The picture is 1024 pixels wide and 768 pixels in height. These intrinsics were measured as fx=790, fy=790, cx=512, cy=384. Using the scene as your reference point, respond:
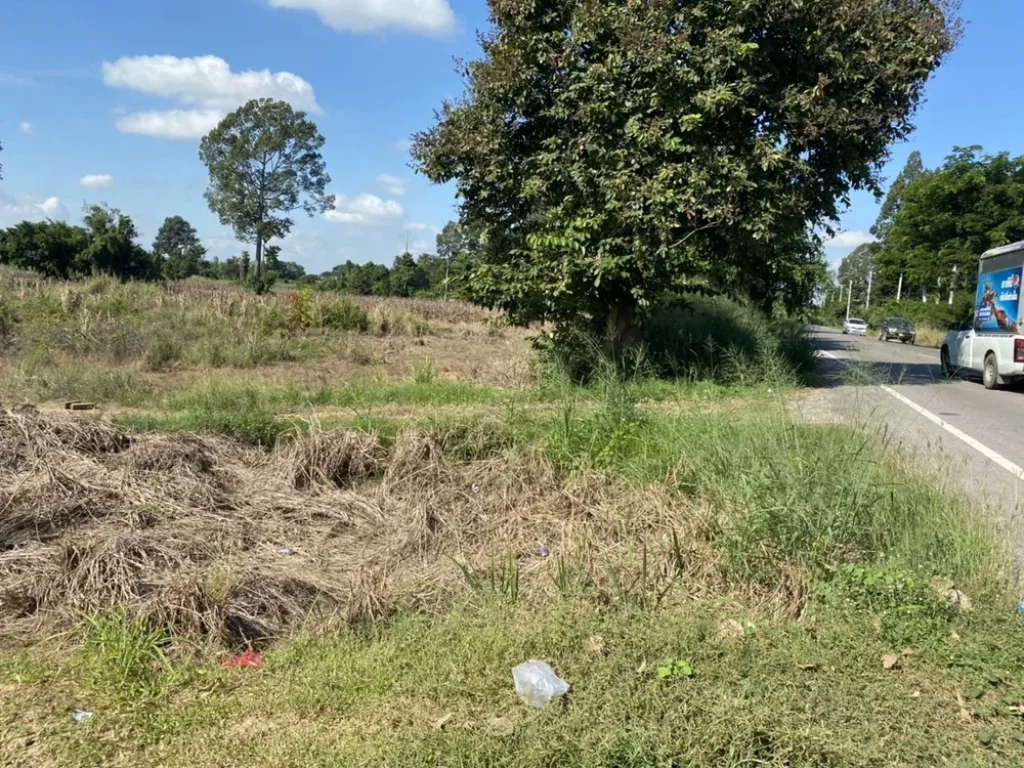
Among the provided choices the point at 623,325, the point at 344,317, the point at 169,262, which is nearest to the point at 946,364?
the point at 623,325

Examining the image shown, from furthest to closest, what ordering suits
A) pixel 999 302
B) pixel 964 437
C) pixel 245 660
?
pixel 999 302 → pixel 964 437 → pixel 245 660

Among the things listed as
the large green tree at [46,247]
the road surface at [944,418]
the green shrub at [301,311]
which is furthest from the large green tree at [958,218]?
the large green tree at [46,247]

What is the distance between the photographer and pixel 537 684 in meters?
3.53

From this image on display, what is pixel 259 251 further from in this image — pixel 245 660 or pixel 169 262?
pixel 245 660

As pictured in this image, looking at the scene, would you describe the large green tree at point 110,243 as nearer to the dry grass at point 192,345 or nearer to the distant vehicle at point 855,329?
the dry grass at point 192,345

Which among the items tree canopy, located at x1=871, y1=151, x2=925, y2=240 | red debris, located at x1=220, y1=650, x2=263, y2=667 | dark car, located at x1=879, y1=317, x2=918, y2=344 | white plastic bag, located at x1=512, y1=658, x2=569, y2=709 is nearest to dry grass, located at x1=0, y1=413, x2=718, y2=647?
red debris, located at x1=220, y1=650, x2=263, y2=667

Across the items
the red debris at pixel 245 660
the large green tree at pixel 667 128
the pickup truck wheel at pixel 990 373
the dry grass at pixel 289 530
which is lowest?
the red debris at pixel 245 660

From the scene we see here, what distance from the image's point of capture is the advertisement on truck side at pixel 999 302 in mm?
15359

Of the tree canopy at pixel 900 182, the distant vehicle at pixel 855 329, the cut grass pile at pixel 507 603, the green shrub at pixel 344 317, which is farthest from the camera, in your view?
the tree canopy at pixel 900 182

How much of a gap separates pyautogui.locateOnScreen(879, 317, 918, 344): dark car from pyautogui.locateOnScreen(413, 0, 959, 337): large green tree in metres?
23.5

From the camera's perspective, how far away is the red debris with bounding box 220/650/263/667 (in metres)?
4.07

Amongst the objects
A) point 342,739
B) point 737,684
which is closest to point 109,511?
point 342,739

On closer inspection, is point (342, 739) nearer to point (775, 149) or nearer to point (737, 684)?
point (737, 684)

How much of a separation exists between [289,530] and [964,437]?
8159 mm
